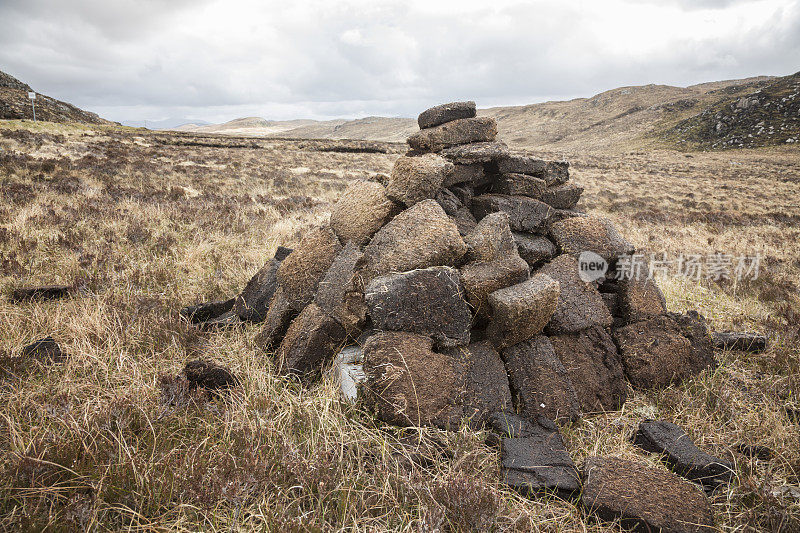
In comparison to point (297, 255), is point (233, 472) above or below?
below

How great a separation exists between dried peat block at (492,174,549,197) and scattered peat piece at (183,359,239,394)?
422 cm

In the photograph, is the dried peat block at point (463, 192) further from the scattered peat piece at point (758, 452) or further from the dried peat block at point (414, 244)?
the scattered peat piece at point (758, 452)

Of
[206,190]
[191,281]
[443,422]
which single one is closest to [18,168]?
[206,190]

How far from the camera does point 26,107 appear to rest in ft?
156

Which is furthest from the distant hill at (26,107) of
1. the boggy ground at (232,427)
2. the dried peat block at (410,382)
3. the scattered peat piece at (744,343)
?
the scattered peat piece at (744,343)

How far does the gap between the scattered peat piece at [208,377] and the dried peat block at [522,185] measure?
4224 mm

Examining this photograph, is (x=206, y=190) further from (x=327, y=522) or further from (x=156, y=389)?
(x=327, y=522)

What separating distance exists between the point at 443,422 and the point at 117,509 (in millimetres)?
2396

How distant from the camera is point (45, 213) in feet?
31.2

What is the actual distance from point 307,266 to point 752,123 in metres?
93.7

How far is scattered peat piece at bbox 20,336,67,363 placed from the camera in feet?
13.4

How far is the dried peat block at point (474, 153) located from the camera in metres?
5.43

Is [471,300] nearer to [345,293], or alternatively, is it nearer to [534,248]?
[345,293]

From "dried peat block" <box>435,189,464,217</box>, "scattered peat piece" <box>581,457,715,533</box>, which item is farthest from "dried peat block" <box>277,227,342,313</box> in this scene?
"scattered peat piece" <box>581,457,715,533</box>
